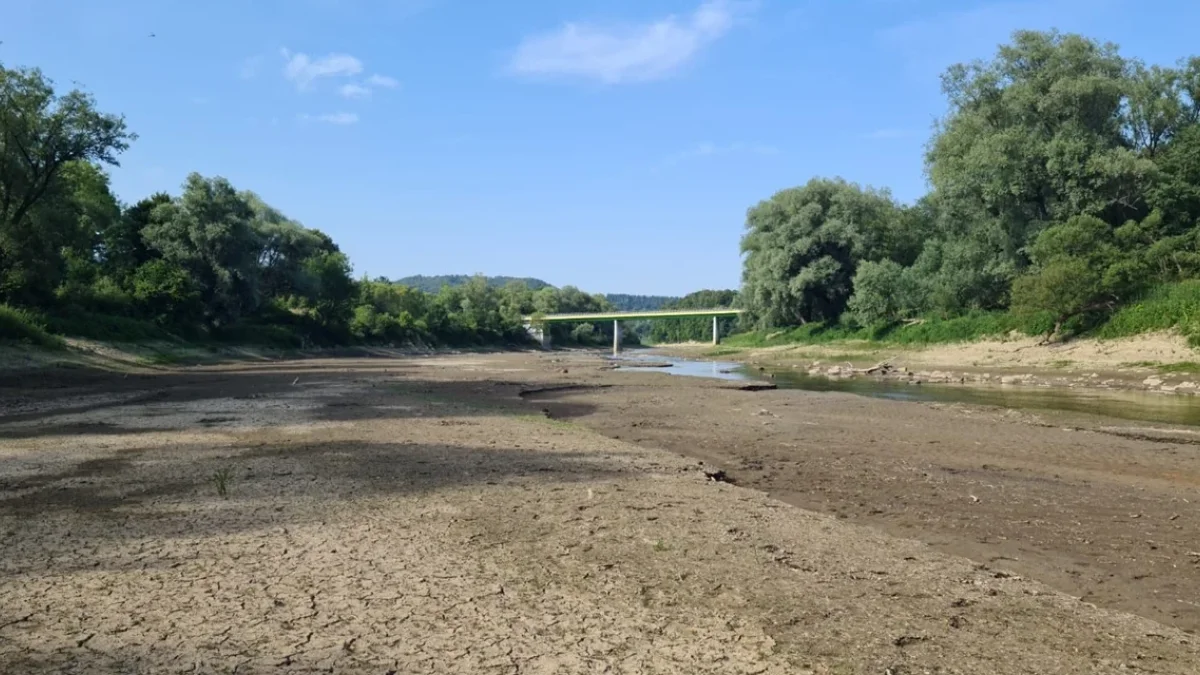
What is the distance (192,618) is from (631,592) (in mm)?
2966

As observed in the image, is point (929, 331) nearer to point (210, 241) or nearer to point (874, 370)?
point (874, 370)

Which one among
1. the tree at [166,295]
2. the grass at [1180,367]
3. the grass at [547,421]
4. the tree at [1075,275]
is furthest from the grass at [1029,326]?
the tree at [166,295]

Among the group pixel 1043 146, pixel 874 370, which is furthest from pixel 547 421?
pixel 1043 146

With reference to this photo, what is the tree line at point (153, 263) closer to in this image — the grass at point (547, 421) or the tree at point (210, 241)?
the tree at point (210, 241)

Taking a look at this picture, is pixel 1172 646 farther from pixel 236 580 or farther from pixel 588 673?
pixel 236 580

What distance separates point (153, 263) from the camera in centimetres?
5694

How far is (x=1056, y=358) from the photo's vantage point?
121ft

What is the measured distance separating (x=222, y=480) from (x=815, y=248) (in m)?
66.3

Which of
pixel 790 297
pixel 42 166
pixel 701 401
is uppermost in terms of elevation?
pixel 42 166

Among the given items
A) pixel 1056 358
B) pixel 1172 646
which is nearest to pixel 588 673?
pixel 1172 646

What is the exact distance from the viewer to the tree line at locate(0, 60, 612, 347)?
37625 mm

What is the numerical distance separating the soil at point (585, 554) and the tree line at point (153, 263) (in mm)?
29291

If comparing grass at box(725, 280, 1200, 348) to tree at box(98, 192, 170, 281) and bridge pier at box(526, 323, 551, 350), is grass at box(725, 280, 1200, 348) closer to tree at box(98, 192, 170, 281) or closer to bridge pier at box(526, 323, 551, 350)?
tree at box(98, 192, 170, 281)

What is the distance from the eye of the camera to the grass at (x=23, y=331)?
3084 cm
